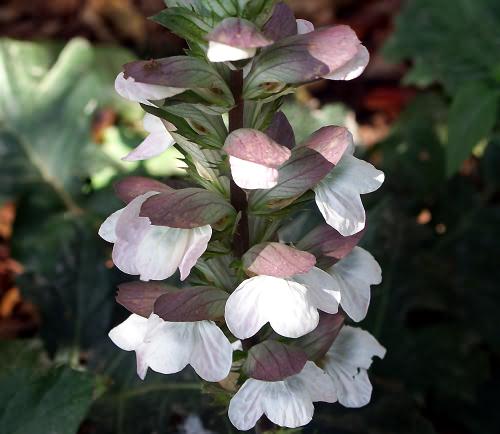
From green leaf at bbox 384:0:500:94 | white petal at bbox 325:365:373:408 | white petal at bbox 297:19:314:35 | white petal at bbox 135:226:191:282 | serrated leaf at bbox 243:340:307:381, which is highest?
white petal at bbox 297:19:314:35

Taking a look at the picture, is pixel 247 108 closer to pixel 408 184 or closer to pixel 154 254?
pixel 154 254

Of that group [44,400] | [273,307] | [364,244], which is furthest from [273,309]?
[364,244]

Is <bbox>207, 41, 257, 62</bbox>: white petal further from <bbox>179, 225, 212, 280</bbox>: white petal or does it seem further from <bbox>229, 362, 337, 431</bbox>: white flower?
<bbox>229, 362, 337, 431</bbox>: white flower

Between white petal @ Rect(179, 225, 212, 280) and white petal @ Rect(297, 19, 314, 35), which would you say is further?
white petal @ Rect(297, 19, 314, 35)

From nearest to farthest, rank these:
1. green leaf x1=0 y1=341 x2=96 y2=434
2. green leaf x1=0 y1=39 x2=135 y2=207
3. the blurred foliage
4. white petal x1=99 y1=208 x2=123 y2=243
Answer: white petal x1=99 y1=208 x2=123 y2=243 → green leaf x1=0 y1=341 x2=96 y2=434 → the blurred foliage → green leaf x1=0 y1=39 x2=135 y2=207

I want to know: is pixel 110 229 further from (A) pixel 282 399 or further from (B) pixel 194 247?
(A) pixel 282 399

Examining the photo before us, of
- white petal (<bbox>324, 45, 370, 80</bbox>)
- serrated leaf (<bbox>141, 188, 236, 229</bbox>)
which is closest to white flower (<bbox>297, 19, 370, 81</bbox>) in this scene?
white petal (<bbox>324, 45, 370, 80</bbox>)

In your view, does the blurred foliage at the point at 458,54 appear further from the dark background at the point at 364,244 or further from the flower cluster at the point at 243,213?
the flower cluster at the point at 243,213

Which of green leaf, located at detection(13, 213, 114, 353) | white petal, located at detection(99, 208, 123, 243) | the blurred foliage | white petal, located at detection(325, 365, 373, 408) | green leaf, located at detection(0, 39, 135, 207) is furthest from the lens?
green leaf, located at detection(0, 39, 135, 207)

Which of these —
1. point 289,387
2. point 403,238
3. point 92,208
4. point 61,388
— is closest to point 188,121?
point 289,387
